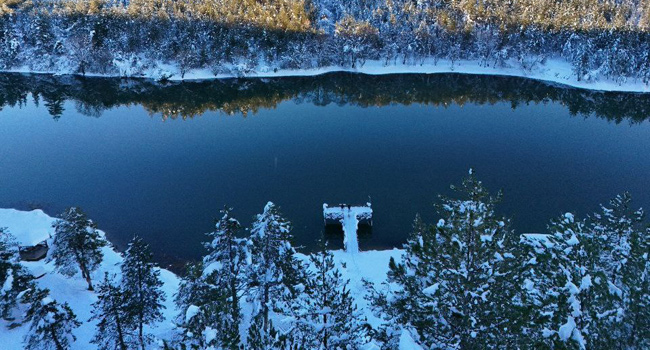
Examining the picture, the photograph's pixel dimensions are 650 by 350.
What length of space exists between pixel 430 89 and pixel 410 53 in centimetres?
1805

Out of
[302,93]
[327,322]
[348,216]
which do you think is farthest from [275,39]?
[327,322]

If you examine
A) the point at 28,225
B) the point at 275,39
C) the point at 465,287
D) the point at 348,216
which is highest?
the point at 275,39

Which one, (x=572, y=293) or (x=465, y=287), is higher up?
(x=572, y=293)

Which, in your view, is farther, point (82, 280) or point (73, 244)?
point (82, 280)

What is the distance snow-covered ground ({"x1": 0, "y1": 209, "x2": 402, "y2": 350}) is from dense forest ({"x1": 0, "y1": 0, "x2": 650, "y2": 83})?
65.9 metres

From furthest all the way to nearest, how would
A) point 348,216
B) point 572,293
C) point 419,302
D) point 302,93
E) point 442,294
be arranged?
point 302,93 < point 348,216 < point 419,302 < point 442,294 < point 572,293

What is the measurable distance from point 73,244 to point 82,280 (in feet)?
20.4

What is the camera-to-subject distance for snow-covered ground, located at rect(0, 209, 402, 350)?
102 feet

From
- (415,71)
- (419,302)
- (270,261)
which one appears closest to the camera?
(419,302)

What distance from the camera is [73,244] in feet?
110

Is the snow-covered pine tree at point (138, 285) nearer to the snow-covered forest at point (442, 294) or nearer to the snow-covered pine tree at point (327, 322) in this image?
the snow-covered forest at point (442, 294)

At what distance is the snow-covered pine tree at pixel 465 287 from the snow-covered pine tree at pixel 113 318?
56.1ft

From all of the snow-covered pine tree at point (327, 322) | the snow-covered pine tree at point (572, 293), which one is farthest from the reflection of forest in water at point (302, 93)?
the snow-covered pine tree at point (572, 293)

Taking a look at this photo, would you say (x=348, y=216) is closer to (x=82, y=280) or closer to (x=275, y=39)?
(x=82, y=280)
